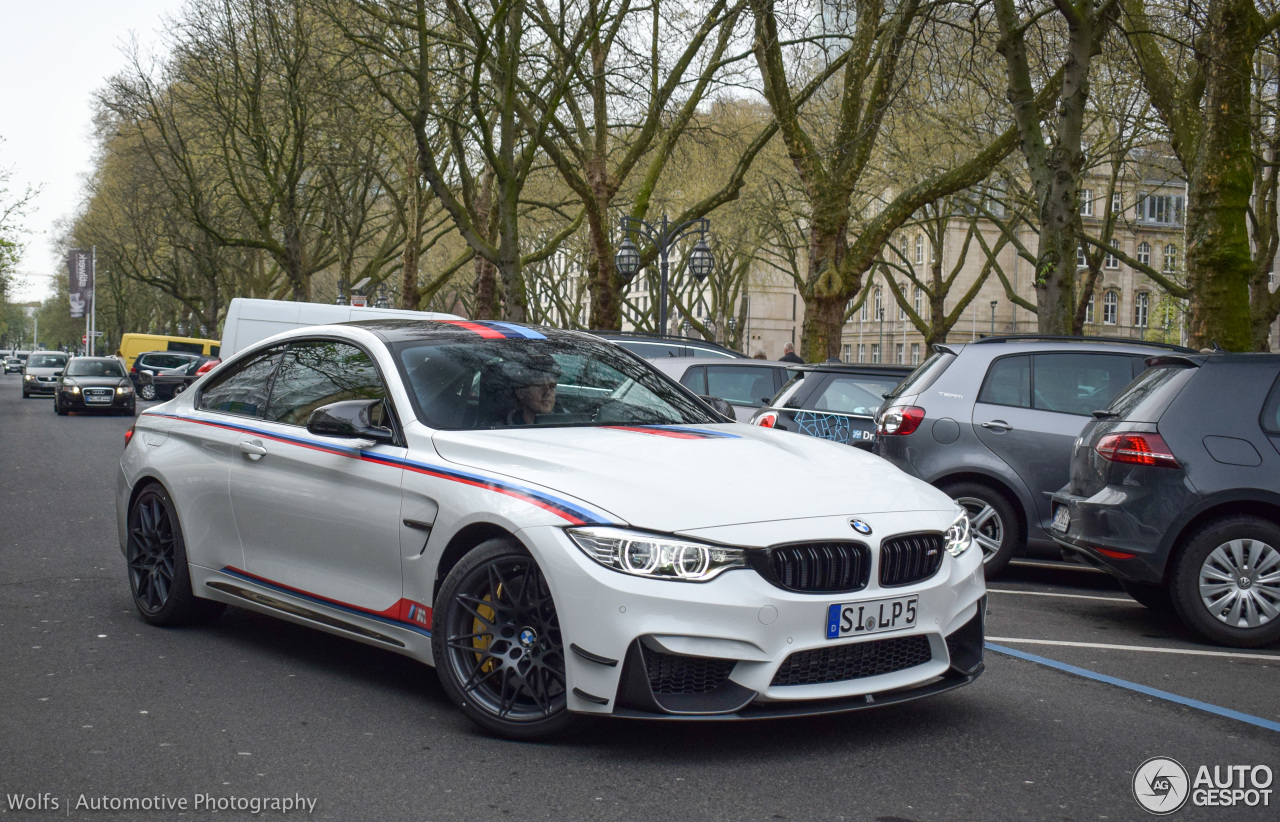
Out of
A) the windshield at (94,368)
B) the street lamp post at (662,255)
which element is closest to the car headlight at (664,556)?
the street lamp post at (662,255)

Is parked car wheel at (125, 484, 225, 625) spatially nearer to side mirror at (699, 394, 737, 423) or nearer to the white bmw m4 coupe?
the white bmw m4 coupe

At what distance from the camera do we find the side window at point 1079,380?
9219 mm

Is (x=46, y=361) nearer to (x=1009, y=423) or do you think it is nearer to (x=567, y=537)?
(x=1009, y=423)

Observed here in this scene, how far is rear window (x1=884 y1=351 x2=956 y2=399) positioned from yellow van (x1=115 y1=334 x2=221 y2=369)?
46000mm

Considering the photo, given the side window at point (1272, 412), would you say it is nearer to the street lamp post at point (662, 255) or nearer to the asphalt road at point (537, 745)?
the asphalt road at point (537, 745)

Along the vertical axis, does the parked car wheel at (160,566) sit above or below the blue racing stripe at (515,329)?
below

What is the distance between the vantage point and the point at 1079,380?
927 cm

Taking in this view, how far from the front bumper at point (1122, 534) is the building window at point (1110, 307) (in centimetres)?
7698

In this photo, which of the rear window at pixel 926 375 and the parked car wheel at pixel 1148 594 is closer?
the parked car wheel at pixel 1148 594

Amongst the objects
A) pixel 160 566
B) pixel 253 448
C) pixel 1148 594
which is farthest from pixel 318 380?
pixel 1148 594

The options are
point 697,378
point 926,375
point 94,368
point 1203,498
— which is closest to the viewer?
point 1203,498

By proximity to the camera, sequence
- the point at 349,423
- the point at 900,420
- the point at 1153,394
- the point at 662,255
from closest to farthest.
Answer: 1. the point at 349,423
2. the point at 1153,394
3. the point at 900,420
4. the point at 662,255

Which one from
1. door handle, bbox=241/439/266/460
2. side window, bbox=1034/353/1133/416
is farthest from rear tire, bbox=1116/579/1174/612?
door handle, bbox=241/439/266/460

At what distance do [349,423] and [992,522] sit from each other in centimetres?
545
